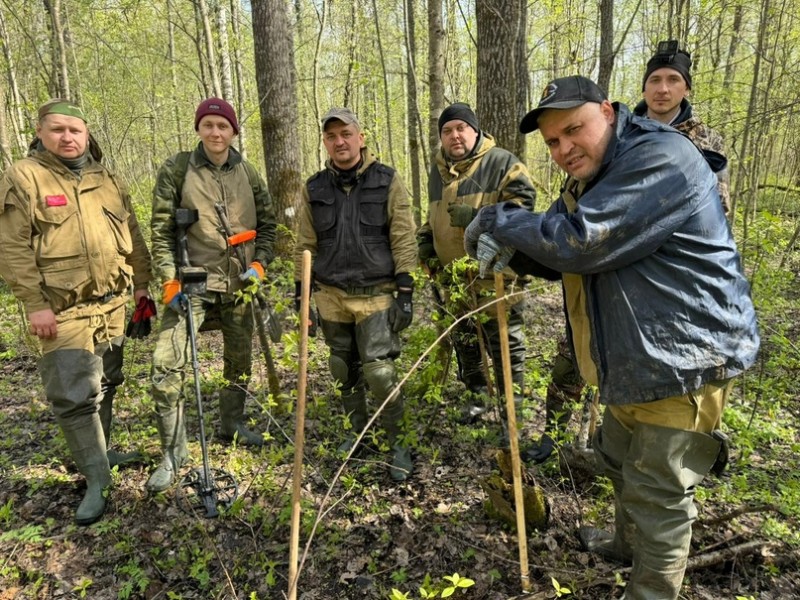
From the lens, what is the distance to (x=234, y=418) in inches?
166

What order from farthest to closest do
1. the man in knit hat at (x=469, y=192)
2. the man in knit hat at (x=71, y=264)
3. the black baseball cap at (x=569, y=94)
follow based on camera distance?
the man in knit hat at (x=469, y=192)
the man in knit hat at (x=71, y=264)
the black baseball cap at (x=569, y=94)

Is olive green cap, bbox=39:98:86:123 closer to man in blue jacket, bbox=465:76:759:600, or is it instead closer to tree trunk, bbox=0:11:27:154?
man in blue jacket, bbox=465:76:759:600

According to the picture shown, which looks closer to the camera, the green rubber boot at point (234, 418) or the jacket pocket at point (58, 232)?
the jacket pocket at point (58, 232)

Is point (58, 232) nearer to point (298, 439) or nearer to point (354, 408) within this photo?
point (354, 408)

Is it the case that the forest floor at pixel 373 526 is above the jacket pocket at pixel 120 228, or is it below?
below

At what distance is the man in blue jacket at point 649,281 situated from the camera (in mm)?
1827

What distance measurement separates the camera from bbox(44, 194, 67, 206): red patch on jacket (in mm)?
3131

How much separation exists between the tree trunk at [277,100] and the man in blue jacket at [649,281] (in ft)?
17.5

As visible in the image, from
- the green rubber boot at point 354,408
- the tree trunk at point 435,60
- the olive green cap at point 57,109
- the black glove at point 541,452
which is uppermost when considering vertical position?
the tree trunk at point 435,60

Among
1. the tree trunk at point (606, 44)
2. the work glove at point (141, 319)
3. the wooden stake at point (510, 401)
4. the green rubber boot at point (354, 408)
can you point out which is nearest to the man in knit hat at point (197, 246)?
the work glove at point (141, 319)

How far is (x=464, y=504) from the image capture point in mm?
3258

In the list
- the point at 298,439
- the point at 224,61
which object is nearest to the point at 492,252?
the point at 298,439

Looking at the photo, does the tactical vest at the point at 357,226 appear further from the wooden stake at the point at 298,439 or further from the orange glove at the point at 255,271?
the wooden stake at the point at 298,439

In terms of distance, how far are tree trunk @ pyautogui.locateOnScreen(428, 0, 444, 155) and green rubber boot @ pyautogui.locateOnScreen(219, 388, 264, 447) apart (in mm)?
3315
